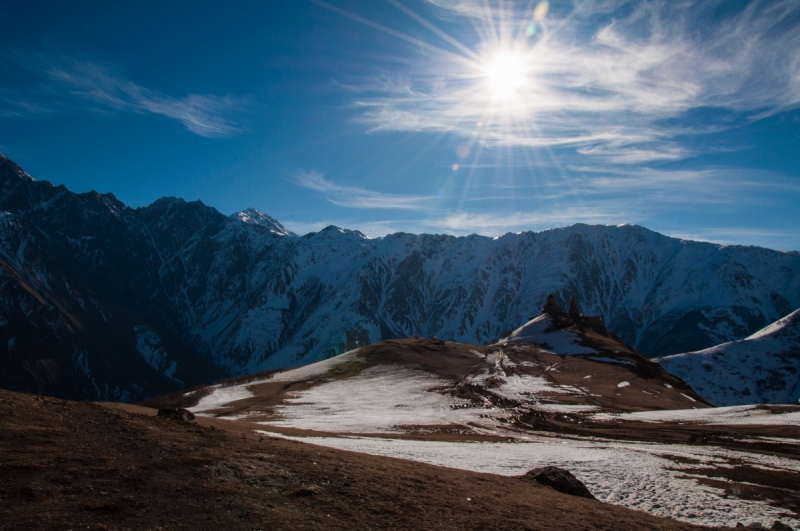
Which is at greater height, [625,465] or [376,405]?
[625,465]

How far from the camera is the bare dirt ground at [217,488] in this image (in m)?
13.4

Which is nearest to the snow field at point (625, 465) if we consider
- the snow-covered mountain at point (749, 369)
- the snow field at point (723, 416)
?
the snow field at point (723, 416)

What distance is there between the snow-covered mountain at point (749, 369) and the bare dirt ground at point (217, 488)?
139128 mm

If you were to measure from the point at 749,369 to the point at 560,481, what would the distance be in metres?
157

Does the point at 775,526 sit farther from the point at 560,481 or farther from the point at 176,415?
the point at 176,415

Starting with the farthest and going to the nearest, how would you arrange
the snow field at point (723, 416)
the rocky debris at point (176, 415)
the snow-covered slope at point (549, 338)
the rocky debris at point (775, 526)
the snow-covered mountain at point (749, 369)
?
the snow-covered mountain at point (749, 369) < the snow-covered slope at point (549, 338) < the snow field at point (723, 416) < the rocky debris at point (176, 415) < the rocky debris at point (775, 526)

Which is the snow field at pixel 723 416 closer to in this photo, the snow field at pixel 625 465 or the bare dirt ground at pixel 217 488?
the snow field at pixel 625 465

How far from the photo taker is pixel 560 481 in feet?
75.7

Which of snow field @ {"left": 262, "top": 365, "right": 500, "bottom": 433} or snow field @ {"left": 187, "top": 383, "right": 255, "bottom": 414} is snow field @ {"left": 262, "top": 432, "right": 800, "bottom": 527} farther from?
snow field @ {"left": 187, "top": 383, "right": 255, "bottom": 414}

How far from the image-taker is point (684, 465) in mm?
31172

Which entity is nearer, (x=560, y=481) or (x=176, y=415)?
(x=560, y=481)

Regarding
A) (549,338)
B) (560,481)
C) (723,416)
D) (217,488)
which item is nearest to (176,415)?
(217,488)

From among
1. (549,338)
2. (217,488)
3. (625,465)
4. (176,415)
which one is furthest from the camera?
(549,338)

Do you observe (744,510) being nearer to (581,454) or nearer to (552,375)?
(581,454)
